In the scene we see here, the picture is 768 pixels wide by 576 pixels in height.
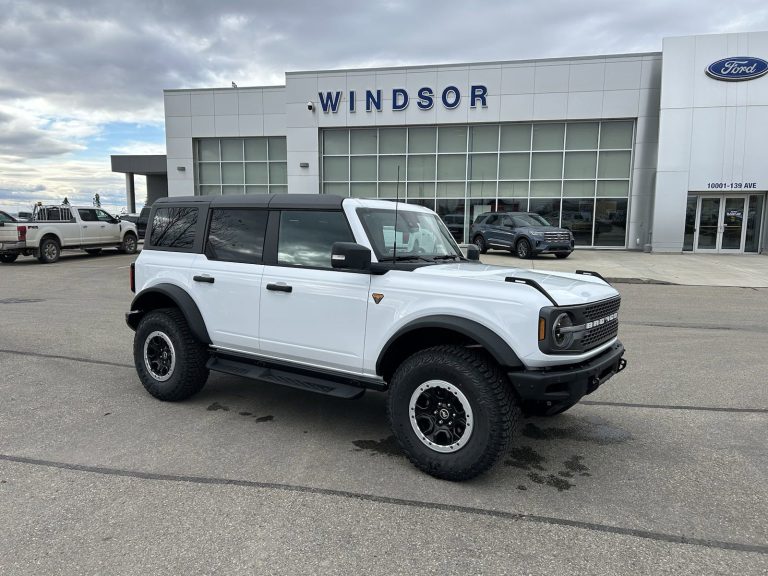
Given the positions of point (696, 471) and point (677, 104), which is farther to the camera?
point (677, 104)

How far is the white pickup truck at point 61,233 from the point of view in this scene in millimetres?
17406

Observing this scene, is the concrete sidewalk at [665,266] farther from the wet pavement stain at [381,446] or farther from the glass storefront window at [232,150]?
the glass storefront window at [232,150]

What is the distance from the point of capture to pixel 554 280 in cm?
387

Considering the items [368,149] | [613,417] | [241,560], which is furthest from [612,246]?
[241,560]

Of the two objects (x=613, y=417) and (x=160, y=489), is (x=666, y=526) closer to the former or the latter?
(x=613, y=417)

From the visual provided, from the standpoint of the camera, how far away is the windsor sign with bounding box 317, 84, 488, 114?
78.9 feet

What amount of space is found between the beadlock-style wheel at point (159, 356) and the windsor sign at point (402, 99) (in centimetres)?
2172

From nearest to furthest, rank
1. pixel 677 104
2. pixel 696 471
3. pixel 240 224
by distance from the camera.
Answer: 1. pixel 696 471
2. pixel 240 224
3. pixel 677 104

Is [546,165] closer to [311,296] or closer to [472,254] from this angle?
[472,254]

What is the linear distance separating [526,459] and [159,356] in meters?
3.40

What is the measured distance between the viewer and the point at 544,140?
955 inches

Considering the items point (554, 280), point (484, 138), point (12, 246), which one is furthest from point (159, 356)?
point (484, 138)

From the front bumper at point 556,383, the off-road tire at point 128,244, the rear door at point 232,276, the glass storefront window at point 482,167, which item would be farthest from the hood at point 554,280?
the glass storefront window at point 482,167

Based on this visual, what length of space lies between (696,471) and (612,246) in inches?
882
